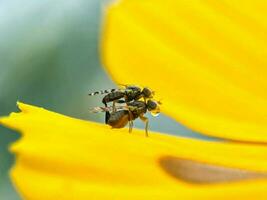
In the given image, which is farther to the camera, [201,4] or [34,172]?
[201,4]

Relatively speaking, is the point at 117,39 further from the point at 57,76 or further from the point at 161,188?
the point at 161,188

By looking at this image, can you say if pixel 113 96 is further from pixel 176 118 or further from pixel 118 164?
pixel 118 164

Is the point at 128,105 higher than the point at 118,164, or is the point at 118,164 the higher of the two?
the point at 128,105

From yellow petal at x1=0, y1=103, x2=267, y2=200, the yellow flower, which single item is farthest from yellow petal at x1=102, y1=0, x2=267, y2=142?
yellow petal at x1=0, y1=103, x2=267, y2=200

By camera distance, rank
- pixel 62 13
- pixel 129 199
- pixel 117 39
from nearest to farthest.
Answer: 1. pixel 129 199
2. pixel 117 39
3. pixel 62 13

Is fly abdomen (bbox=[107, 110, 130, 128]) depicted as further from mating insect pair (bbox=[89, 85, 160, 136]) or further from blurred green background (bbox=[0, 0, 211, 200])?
blurred green background (bbox=[0, 0, 211, 200])

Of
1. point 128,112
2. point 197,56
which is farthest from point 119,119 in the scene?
point 197,56

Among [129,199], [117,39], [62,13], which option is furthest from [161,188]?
[62,13]

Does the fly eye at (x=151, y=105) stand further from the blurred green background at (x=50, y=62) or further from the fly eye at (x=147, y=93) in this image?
the blurred green background at (x=50, y=62)
